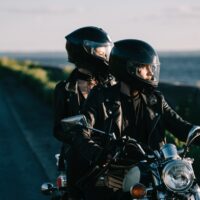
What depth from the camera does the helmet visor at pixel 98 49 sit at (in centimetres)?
715

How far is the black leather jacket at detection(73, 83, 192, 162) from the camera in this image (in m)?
5.43

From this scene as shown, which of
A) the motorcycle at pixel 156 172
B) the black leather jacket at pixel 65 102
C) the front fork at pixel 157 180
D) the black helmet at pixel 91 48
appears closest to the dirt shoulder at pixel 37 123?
the black helmet at pixel 91 48

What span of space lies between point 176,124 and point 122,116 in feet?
1.29

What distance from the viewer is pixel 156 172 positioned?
4.77 m

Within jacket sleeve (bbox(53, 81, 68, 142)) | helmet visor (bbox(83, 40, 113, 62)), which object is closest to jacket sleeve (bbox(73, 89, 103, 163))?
jacket sleeve (bbox(53, 81, 68, 142))

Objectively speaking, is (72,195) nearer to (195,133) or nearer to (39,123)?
(195,133)

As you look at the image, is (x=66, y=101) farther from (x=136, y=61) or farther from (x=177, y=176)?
(x=177, y=176)

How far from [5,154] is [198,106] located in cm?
449

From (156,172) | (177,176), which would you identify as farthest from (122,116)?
(177,176)

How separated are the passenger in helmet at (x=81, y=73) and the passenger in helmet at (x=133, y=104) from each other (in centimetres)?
111

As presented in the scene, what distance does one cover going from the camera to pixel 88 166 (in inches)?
241

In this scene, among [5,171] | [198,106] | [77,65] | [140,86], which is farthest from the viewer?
[198,106]

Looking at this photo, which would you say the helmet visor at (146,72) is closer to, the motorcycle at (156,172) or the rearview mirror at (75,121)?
the motorcycle at (156,172)

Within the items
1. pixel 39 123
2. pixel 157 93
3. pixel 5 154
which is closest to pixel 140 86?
pixel 157 93
